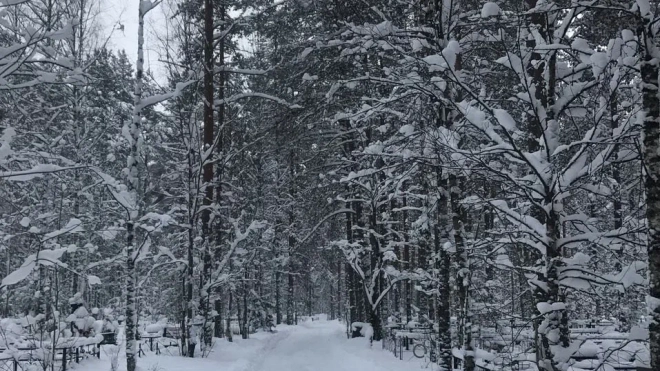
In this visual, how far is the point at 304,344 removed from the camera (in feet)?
68.7

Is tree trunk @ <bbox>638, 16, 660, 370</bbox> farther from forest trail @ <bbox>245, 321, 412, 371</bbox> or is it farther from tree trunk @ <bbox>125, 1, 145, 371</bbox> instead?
tree trunk @ <bbox>125, 1, 145, 371</bbox>

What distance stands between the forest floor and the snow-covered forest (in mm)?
266

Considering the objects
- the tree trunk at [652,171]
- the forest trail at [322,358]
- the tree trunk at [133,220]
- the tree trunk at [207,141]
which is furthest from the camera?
the tree trunk at [207,141]

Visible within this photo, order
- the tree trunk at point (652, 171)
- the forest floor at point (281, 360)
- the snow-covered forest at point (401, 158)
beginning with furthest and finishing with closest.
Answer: the forest floor at point (281, 360) < the snow-covered forest at point (401, 158) < the tree trunk at point (652, 171)

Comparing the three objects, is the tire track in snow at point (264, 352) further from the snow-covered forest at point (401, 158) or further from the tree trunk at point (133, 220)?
the tree trunk at point (133, 220)

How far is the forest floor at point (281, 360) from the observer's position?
473 inches

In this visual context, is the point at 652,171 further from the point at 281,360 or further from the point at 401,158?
the point at 281,360

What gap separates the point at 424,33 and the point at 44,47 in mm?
6327

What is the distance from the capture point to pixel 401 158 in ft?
29.7

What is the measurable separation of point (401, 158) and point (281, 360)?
10088 mm

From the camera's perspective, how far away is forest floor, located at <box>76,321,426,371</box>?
12.0 m

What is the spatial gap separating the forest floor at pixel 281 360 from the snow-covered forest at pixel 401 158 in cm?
27

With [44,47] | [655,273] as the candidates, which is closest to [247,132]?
[44,47]

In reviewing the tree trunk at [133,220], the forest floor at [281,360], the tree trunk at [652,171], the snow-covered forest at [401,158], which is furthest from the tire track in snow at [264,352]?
the tree trunk at [652,171]
